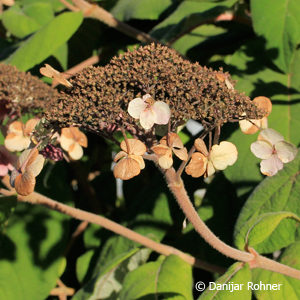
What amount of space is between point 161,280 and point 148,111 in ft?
1.56

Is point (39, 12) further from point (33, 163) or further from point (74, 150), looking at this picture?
point (33, 163)

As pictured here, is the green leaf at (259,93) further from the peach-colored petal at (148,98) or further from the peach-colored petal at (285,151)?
the peach-colored petal at (148,98)

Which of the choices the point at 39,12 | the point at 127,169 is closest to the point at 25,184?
the point at 127,169

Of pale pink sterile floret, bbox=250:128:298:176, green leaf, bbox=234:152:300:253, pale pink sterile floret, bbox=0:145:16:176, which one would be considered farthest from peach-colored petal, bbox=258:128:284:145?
pale pink sterile floret, bbox=0:145:16:176

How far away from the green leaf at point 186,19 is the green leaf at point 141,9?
55 mm

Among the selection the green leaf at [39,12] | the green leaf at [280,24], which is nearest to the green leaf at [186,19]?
the green leaf at [280,24]

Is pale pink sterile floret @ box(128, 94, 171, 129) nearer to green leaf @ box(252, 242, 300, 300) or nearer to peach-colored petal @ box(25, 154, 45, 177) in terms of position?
peach-colored petal @ box(25, 154, 45, 177)

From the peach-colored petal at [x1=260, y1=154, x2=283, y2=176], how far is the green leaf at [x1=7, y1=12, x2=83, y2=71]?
0.61m

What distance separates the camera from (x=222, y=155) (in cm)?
73

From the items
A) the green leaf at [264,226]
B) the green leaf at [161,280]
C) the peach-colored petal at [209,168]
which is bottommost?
the green leaf at [161,280]

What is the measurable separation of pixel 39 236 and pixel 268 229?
0.68 meters

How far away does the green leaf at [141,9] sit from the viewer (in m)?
1.31

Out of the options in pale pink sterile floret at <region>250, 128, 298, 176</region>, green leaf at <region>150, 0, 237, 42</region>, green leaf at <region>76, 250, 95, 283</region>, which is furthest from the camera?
green leaf at <region>76, 250, 95, 283</region>

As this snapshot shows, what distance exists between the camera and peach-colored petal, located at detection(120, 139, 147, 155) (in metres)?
0.70
